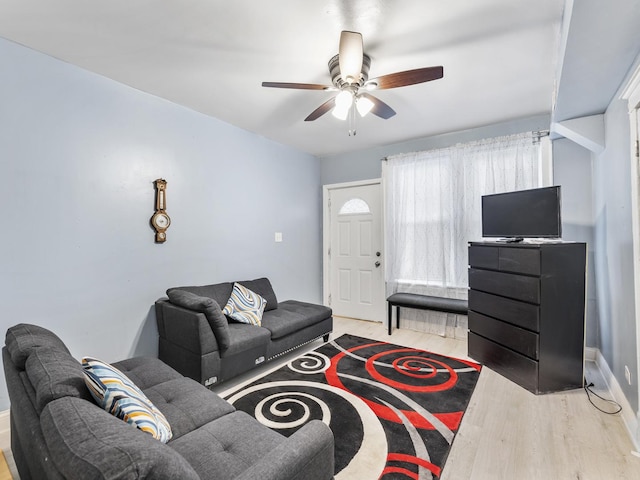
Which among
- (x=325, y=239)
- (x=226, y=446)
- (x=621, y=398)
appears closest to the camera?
(x=226, y=446)

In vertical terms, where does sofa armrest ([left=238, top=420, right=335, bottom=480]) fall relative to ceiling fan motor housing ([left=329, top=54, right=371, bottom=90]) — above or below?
below

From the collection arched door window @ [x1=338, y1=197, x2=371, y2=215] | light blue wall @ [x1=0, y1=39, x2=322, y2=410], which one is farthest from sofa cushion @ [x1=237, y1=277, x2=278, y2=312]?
arched door window @ [x1=338, y1=197, x2=371, y2=215]

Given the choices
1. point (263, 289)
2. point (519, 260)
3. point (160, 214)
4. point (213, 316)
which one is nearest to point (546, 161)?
point (519, 260)

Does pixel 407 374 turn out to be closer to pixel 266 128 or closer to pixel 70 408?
pixel 70 408

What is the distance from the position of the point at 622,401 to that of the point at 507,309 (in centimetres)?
89

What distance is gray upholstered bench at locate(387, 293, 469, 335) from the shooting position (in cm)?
342

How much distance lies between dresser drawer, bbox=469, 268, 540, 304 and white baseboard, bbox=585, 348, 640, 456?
799 millimetres

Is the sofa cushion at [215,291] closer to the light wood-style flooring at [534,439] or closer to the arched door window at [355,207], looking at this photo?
the light wood-style flooring at [534,439]

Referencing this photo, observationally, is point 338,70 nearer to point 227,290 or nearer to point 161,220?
point 161,220

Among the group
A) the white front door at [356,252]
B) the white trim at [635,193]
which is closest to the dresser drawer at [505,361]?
the white trim at [635,193]

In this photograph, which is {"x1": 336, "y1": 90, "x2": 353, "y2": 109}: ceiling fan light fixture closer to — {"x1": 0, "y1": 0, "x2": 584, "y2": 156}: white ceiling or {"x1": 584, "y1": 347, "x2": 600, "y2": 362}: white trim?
{"x1": 0, "y1": 0, "x2": 584, "y2": 156}: white ceiling

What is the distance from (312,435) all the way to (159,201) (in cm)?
250

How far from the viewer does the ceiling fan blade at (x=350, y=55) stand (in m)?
1.70

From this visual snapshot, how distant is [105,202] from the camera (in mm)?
2512
